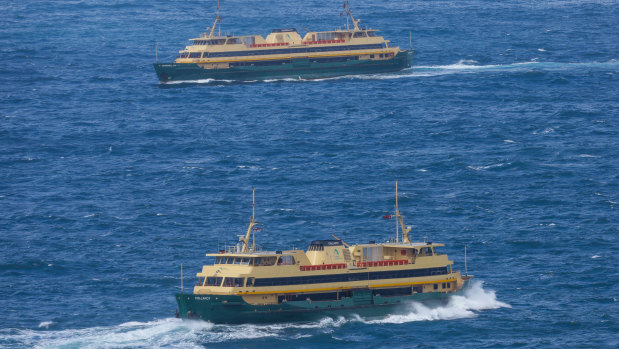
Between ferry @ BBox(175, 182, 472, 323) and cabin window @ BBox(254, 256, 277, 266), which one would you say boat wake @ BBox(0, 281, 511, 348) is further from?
cabin window @ BBox(254, 256, 277, 266)

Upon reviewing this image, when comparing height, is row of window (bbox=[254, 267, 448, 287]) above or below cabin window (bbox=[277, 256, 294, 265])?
below

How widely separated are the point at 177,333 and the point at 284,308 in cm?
951

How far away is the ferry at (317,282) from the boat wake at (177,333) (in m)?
0.77

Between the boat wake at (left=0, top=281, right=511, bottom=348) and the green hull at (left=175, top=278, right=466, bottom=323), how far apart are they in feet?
1.73

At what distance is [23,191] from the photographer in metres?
156

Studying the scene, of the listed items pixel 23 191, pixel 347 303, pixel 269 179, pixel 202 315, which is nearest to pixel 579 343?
pixel 347 303

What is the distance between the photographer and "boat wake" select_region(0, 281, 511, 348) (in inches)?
4264

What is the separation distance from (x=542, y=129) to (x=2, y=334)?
9188cm

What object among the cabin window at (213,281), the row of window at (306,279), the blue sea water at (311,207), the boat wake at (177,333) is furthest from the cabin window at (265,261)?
the blue sea water at (311,207)

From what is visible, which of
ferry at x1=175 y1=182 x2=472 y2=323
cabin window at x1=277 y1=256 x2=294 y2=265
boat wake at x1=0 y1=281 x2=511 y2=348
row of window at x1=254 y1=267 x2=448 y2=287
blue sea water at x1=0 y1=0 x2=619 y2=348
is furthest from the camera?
cabin window at x1=277 y1=256 x2=294 y2=265

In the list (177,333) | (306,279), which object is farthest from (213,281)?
(306,279)

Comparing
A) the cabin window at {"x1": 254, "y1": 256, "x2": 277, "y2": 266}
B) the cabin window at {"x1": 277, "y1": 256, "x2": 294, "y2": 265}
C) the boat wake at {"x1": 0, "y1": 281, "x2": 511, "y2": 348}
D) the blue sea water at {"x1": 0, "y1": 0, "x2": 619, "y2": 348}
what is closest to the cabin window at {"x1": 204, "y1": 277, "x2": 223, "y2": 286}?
the cabin window at {"x1": 254, "y1": 256, "x2": 277, "y2": 266}

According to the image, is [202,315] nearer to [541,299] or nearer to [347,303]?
[347,303]

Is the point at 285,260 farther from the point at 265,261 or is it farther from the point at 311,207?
the point at 311,207
